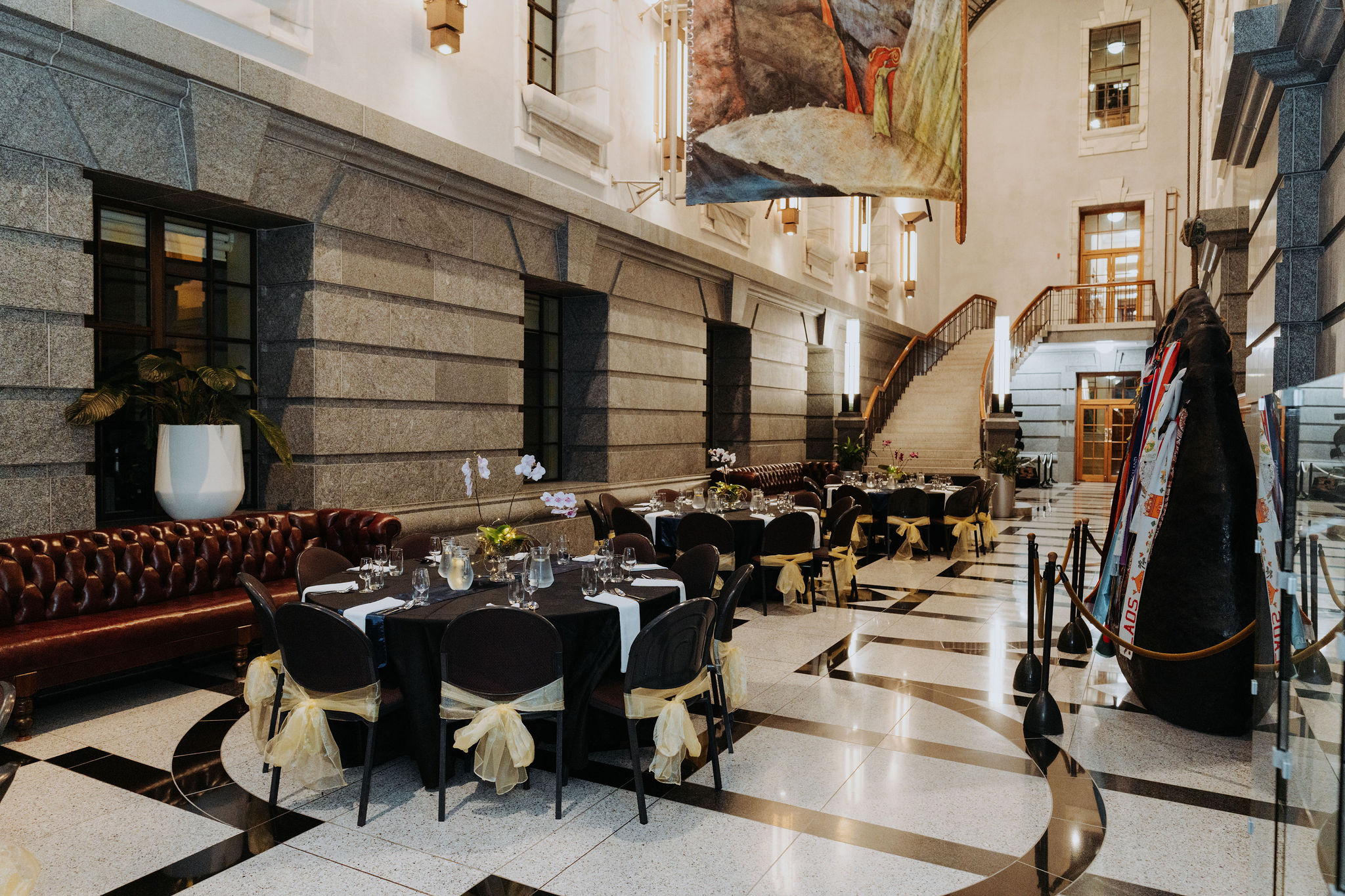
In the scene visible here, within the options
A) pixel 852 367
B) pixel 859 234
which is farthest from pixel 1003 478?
pixel 859 234

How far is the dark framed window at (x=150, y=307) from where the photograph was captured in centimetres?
528

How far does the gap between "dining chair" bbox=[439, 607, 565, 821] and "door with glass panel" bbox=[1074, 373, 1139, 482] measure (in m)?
18.5

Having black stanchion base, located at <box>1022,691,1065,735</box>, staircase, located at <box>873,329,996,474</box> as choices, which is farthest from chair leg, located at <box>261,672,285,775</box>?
staircase, located at <box>873,329,996,474</box>

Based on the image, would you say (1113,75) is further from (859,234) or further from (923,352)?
(859,234)

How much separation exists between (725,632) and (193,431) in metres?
3.39

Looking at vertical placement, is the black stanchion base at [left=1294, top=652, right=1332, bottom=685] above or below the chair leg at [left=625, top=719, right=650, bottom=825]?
above

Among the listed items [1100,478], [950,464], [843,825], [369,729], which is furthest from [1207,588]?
[1100,478]

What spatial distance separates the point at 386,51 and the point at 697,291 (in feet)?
16.8

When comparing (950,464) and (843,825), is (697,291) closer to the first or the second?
(950,464)

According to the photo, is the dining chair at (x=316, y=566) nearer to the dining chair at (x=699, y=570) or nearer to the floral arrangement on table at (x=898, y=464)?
the dining chair at (x=699, y=570)

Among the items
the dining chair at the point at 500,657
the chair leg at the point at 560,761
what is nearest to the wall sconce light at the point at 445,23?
the dining chair at the point at 500,657

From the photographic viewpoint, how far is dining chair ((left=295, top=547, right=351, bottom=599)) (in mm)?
4199

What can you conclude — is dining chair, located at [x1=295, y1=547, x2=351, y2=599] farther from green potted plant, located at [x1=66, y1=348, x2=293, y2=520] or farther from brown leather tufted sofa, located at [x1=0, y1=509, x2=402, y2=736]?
green potted plant, located at [x1=66, y1=348, x2=293, y2=520]

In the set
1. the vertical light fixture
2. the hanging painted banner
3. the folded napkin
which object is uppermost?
the hanging painted banner
